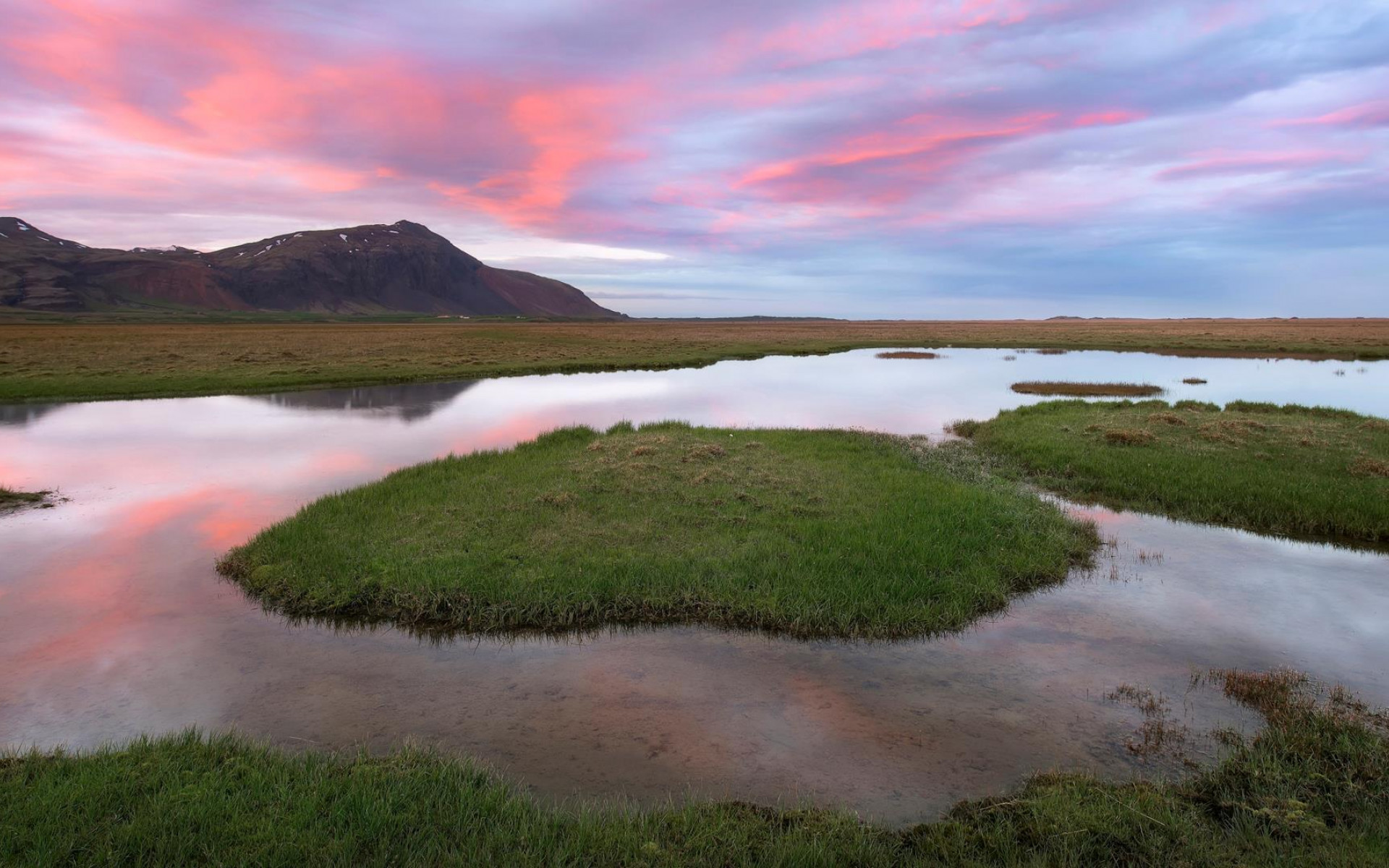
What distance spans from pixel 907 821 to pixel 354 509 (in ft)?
48.2

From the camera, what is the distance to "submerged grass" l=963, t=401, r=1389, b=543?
17656mm

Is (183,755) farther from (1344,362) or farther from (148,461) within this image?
(1344,362)

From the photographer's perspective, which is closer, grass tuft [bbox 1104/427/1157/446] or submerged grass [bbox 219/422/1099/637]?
submerged grass [bbox 219/422/1099/637]

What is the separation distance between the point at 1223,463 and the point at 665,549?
1889 centimetres

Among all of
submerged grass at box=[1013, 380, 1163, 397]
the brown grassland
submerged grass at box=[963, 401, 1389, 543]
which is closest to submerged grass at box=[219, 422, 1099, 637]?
submerged grass at box=[963, 401, 1389, 543]

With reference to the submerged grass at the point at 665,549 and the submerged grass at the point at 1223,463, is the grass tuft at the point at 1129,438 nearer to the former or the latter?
the submerged grass at the point at 1223,463

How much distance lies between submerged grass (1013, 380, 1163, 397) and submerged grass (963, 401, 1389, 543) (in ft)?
45.0

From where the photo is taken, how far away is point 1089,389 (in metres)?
46.8

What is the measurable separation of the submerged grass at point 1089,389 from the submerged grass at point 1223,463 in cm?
1372

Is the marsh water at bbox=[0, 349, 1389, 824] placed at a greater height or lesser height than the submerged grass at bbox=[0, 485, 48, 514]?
lesser

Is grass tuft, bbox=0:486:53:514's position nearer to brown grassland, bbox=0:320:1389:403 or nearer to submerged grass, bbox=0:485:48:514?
submerged grass, bbox=0:485:48:514

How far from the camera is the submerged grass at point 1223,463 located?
17.7m

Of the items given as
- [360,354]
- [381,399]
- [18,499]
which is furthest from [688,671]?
[360,354]

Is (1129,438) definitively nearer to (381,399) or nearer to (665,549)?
(665,549)
